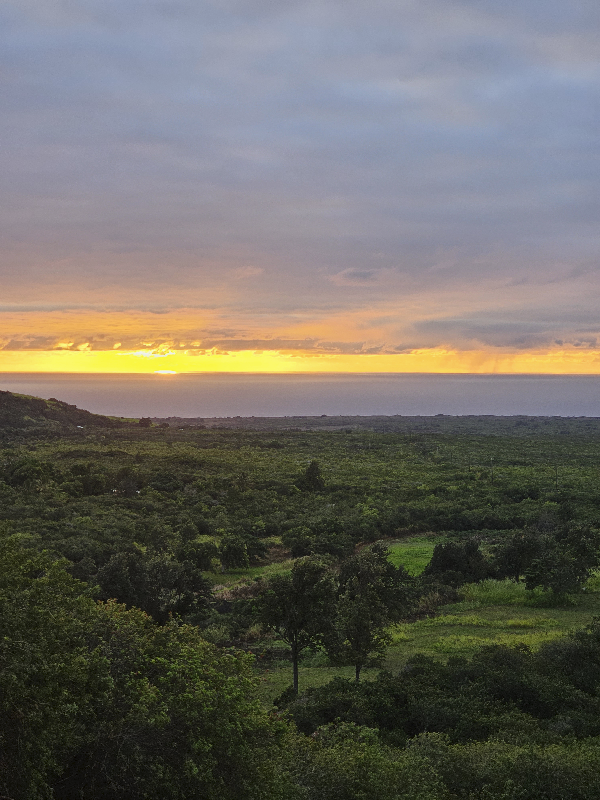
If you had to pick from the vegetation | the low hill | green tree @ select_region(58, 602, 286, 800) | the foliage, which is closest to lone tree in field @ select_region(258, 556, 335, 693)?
the vegetation

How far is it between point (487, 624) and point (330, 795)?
17613mm

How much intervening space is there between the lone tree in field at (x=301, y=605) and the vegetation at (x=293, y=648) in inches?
2.5

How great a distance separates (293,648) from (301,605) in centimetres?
147

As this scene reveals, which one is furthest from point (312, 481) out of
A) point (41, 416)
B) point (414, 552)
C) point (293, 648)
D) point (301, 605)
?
point (41, 416)

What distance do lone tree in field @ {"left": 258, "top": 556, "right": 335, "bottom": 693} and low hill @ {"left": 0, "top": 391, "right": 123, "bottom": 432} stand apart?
3772 inches

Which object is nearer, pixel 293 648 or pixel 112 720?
pixel 112 720

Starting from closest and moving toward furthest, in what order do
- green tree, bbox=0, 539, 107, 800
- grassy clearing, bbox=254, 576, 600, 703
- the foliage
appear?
1. green tree, bbox=0, 539, 107, 800
2. the foliage
3. grassy clearing, bbox=254, 576, 600, 703

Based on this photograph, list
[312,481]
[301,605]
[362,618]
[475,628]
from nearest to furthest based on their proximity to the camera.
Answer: [362,618] → [301,605] → [475,628] → [312,481]

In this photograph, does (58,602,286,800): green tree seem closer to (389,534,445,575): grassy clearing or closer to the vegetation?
the vegetation

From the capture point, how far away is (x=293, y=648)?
65.0ft

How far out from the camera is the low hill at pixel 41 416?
110188mm

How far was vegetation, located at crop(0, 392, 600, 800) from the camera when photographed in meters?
9.62

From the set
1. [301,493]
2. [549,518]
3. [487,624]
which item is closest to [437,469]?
[301,493]

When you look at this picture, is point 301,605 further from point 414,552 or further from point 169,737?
point 414,552
